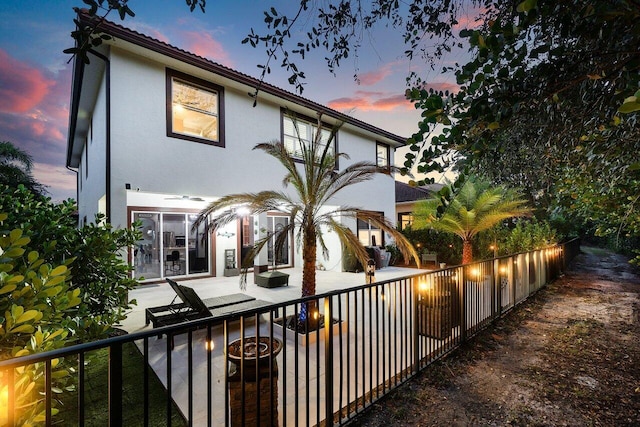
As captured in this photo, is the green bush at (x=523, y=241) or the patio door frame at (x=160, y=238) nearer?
the patio door frame at (x=160, y=238)

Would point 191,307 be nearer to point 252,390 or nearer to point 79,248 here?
point 79,248

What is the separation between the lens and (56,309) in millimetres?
2010

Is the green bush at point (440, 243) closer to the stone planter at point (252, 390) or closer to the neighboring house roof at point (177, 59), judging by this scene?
the neighboring house roof at point (177, 59)

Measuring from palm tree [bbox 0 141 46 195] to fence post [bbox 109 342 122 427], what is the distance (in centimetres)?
1926

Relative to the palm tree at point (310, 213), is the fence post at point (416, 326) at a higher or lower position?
lower

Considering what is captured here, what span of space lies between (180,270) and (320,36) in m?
11.2

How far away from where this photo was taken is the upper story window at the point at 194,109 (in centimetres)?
832

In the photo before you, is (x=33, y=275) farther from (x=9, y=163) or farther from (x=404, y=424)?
(x=9, y=163)

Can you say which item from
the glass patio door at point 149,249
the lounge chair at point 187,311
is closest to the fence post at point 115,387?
the lounge chair at point 187,311

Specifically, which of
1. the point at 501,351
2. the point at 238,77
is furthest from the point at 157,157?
the point at 501,351

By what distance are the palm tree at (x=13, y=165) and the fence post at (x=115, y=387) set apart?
19259mm

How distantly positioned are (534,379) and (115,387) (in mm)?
4803

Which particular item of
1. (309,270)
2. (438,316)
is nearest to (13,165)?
(309,270)

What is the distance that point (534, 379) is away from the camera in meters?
3.79
